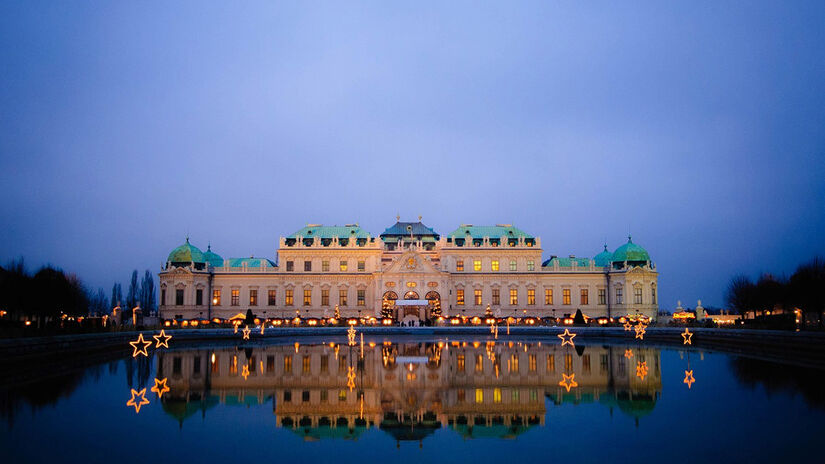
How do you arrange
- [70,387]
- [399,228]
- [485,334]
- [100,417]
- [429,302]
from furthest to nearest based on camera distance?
[399,228] → [429,302] → [485,334] → [70,387] → [100,417]

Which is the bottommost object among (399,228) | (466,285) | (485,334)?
(485,334)

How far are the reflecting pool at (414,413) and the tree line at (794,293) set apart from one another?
25106 mm

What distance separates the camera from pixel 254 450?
12742 mm

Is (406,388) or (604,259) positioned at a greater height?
(604,259)

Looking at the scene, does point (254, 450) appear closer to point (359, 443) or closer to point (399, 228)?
point (359, 443)

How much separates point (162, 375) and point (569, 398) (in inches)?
657

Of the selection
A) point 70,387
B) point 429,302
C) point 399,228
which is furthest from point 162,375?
point 399,228

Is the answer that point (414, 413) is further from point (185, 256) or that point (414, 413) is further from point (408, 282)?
point (185, 256)

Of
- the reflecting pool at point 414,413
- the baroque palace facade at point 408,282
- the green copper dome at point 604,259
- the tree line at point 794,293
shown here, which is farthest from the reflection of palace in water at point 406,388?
the green copper dome at point 604,259

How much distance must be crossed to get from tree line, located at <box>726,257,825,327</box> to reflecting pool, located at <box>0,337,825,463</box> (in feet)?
82.4

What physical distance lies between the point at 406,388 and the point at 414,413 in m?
4.47

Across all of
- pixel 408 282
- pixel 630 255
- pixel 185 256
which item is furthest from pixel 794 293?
pixel 185 256

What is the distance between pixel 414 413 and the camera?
16.5 meters

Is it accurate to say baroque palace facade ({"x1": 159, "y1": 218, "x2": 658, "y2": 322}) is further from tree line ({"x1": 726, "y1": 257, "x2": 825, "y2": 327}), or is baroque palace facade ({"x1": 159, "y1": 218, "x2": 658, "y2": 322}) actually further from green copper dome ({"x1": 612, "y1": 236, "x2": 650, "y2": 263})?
tree line ({"x1": 726, "y1": 257, "x2": 825, "y2": 327})
